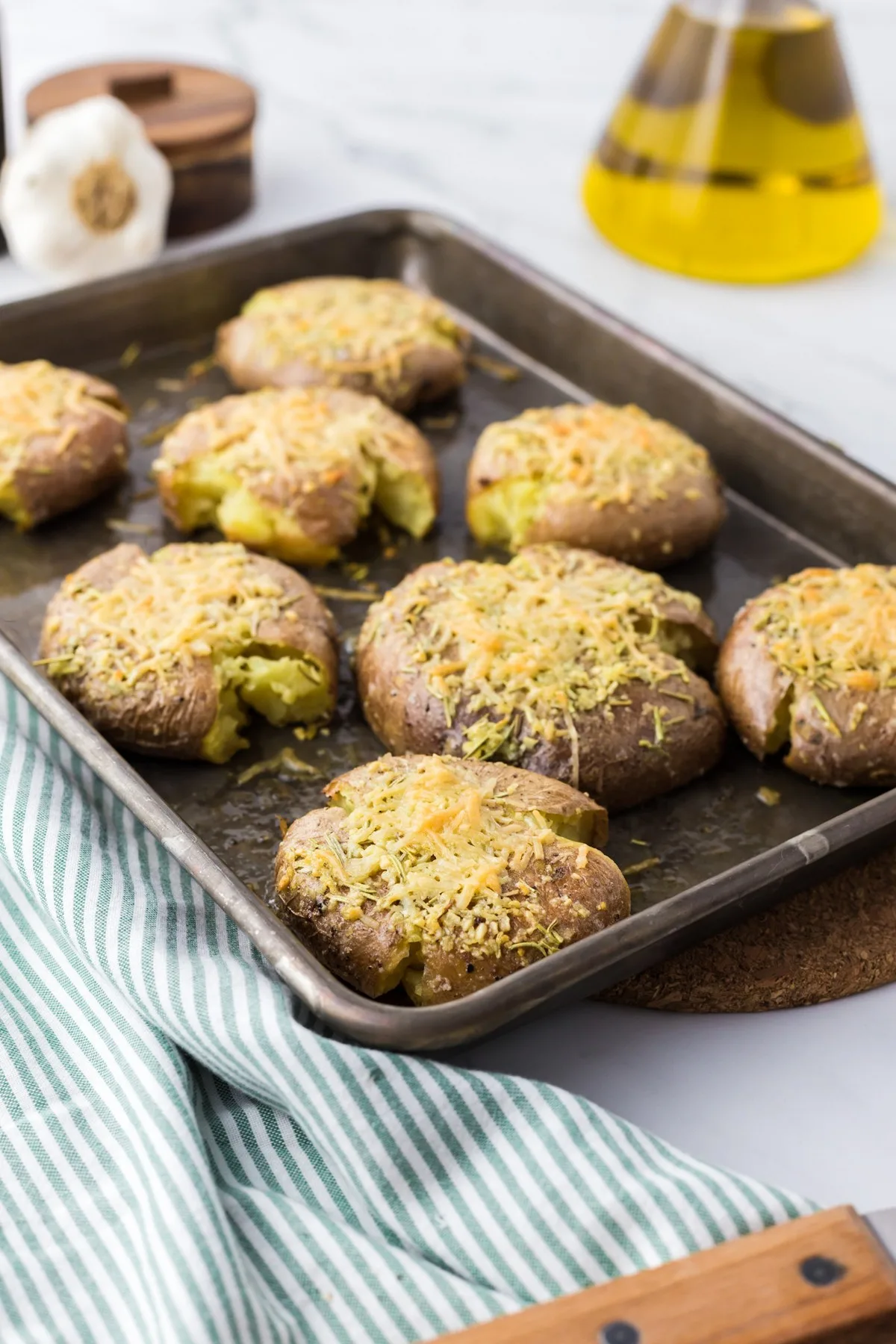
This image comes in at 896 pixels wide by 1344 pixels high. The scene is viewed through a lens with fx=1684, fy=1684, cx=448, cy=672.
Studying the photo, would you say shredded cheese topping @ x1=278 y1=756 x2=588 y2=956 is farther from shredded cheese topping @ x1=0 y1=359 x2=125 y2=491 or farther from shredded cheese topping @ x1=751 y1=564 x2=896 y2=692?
shredded cheese topping @ x1=0 y1=359 x2=125 y2=491

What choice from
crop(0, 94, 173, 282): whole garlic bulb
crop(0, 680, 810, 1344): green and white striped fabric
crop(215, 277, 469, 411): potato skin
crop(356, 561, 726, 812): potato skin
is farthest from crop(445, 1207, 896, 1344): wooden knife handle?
crop(0, 94, 173, 282): whole garlic bulb

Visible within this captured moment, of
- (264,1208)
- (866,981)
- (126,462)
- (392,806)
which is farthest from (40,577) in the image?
(866,981)

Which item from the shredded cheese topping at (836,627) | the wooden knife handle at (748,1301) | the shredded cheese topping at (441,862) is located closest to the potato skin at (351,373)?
the shredded cheese topping at (836,627)

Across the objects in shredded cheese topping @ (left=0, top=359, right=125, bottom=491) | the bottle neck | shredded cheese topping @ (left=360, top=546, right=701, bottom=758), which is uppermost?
the bottle neck

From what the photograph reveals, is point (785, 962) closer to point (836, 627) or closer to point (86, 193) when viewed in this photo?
point (836, 627)

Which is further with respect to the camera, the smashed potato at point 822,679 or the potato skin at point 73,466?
the potato skin at point 73,466

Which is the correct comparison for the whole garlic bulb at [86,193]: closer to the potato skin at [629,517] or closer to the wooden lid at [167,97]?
the wooden lid at [167,97]
